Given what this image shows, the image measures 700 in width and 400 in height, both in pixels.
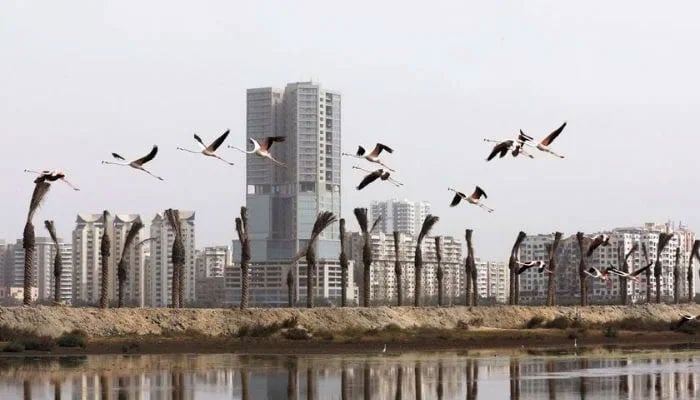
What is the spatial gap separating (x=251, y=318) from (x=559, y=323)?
2247 cm

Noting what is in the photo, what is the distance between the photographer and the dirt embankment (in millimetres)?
60781

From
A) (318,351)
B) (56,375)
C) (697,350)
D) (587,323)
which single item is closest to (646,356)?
(697,350)

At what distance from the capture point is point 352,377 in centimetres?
4338

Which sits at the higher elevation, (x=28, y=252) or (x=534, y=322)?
(x=28, y=252)

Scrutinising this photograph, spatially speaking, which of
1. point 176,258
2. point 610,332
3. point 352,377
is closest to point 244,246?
point 176,258

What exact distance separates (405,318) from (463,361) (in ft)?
82.1

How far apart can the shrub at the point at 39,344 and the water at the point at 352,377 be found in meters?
2.77

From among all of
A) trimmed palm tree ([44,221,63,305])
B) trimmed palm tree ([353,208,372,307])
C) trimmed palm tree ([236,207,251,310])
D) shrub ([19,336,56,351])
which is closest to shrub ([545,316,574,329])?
trimmed palm tree ([353,208,372,307])

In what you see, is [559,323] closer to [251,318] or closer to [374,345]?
[374,345]

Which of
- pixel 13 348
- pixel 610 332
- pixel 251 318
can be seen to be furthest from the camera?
pixel 610 332

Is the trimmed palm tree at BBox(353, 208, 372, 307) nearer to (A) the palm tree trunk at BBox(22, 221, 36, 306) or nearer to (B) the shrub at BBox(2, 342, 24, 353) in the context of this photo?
(A) the palm tree trunk at BBox(22, 221, 36, 306)

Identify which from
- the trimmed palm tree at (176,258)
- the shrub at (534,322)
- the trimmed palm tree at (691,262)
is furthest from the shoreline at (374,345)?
the trimmed palm tree at (691,262)

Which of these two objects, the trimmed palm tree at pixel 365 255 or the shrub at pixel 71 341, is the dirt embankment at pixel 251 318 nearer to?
the shrub at pixel 71 341

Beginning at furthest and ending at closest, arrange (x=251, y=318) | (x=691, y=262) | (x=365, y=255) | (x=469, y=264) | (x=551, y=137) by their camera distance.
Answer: (x=691, y=262)
(x=469, y=264)
(x=365, y=255)
(x=251, y=318)
(x=551, y=137)
